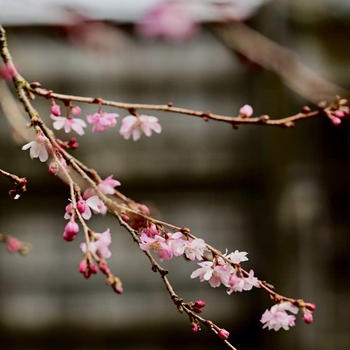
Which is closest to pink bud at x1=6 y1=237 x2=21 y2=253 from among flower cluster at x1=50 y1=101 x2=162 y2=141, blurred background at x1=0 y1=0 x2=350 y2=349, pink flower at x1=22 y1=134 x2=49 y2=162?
flower cluster at x1=50 y1=101 x2=162 y2=141

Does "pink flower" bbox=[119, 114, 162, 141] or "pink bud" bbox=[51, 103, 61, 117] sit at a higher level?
"pink flower" bbox=[119, 114, 162, 141]

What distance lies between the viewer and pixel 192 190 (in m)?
3.71

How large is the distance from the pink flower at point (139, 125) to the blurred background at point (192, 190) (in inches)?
96.6

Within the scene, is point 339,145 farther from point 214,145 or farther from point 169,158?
point 169,158

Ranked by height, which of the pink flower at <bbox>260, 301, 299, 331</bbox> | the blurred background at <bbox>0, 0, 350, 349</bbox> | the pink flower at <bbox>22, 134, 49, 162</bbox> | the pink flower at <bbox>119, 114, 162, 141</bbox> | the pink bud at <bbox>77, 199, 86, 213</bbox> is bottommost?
the pink flower at <bbox>260, 301, 299, 331</bbox>

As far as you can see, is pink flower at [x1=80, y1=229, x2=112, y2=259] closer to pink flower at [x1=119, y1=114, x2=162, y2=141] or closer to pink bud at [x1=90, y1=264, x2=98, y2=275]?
pink bud at [x1=90, y1=264, x2=98, y2=275]

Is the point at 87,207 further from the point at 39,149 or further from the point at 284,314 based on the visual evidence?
the point at 284,314

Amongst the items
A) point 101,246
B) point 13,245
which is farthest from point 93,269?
point 13,245

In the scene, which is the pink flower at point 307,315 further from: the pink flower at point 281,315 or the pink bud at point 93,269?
the pink bud at point 93,269

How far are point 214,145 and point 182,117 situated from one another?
0.91ft

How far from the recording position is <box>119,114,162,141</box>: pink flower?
92 centimetres

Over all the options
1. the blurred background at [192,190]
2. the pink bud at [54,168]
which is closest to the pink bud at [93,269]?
the pink bud at [54,168]

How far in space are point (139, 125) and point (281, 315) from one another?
1.20ft

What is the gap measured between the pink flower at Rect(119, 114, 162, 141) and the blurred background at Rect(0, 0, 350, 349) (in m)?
2.45
